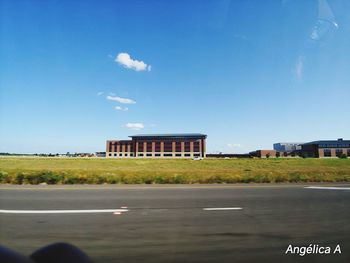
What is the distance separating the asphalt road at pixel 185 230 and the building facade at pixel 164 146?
433 ft

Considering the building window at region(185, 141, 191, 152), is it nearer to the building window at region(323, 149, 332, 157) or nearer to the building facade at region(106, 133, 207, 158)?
→ the building facade at region(106, 133, 207, 158)

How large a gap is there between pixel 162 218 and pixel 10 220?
3.82m

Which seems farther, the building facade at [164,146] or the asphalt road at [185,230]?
the building facade at [164,146]

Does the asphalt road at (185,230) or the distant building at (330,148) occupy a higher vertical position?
the distant building at (330,148)

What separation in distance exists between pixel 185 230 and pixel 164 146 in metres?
137

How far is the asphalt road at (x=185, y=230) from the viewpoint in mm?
4602

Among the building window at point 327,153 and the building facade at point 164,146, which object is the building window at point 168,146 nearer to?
the building facade at point 164,146

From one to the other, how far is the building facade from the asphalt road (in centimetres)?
13185

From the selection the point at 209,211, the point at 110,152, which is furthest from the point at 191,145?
the point at 209,211

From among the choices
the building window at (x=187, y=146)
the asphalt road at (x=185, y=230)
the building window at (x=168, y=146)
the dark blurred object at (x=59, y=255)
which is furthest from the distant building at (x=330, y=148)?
the dark blurred object at (x=59, y=255)

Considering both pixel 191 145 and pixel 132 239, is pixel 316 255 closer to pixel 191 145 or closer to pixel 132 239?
pixel 132 239

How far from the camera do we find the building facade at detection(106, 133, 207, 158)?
141 meters

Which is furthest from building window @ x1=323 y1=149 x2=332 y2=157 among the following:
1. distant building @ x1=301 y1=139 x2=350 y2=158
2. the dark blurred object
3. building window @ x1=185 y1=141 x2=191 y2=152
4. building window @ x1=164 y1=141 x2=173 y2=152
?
the dark blurred object

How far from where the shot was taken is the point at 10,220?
22.5 feet
